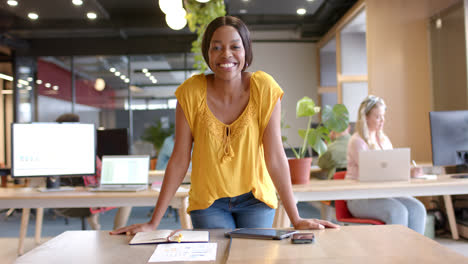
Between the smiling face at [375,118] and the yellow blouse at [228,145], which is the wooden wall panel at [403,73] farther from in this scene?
Result: the yellow blouse at [228,145]

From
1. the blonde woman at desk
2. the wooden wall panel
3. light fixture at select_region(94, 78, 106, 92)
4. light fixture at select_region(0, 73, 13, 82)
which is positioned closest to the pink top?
the blonde woman at desk

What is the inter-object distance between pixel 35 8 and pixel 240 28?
6.81 m

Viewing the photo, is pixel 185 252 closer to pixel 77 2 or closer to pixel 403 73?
pixel 403 73

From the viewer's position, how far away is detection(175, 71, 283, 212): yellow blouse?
1.54 m

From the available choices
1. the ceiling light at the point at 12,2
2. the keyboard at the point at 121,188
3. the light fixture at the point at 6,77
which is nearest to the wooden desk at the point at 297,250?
the keyboard at the point at 121,188

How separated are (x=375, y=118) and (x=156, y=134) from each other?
623cm

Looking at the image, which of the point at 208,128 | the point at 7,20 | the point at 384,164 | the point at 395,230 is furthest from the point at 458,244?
the point at 7,20

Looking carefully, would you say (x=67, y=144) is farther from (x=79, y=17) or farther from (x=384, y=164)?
(x=79, y=17)

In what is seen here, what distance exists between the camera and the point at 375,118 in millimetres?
3498

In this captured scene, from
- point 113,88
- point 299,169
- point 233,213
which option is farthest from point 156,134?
point 233,213

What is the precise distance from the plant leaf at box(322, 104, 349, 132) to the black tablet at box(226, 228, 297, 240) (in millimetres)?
2162

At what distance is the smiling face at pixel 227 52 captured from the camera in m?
1.54

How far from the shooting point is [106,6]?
7457mm

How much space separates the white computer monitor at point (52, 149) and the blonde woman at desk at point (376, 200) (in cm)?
207
